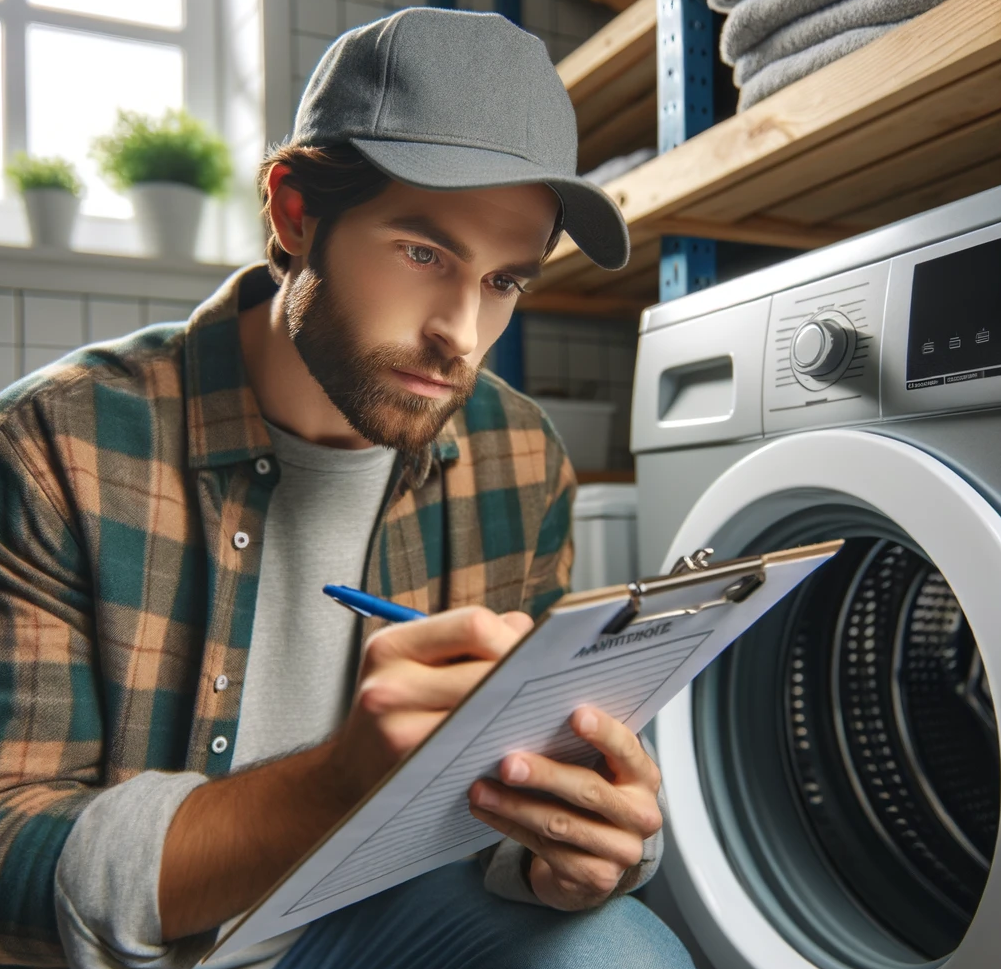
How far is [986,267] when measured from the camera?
2.23ft

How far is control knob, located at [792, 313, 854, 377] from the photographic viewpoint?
78cm

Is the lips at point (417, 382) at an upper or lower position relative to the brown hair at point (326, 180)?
lower

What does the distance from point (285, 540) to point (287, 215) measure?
0.94ft

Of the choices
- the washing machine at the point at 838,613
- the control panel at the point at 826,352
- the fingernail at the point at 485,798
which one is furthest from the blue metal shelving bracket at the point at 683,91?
the fingernail at the point at 485,798

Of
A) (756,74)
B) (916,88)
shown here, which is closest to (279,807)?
(916,88)

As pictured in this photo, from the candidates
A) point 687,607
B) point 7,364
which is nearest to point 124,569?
point 687,607

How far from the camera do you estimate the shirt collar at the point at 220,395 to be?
0.79m

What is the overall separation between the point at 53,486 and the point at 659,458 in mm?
598

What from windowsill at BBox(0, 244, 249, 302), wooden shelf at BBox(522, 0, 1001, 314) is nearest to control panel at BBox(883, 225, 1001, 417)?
wooden shelf at BBox(522, 0, 1001, 314)

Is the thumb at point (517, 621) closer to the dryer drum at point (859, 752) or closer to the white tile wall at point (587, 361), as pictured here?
the dryer drum at point (859, 752)

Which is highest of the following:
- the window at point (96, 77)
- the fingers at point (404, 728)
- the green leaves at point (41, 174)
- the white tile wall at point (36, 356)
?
the window at point (96, 77)

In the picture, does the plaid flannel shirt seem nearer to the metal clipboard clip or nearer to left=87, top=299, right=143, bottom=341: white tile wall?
the metal clipboard clip

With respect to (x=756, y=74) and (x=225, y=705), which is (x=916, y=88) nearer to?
(x=756, y=74)

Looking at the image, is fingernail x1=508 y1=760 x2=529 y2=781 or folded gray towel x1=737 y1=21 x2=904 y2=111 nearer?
fingernail x1=508 y1=760 x2=529 y2=781
